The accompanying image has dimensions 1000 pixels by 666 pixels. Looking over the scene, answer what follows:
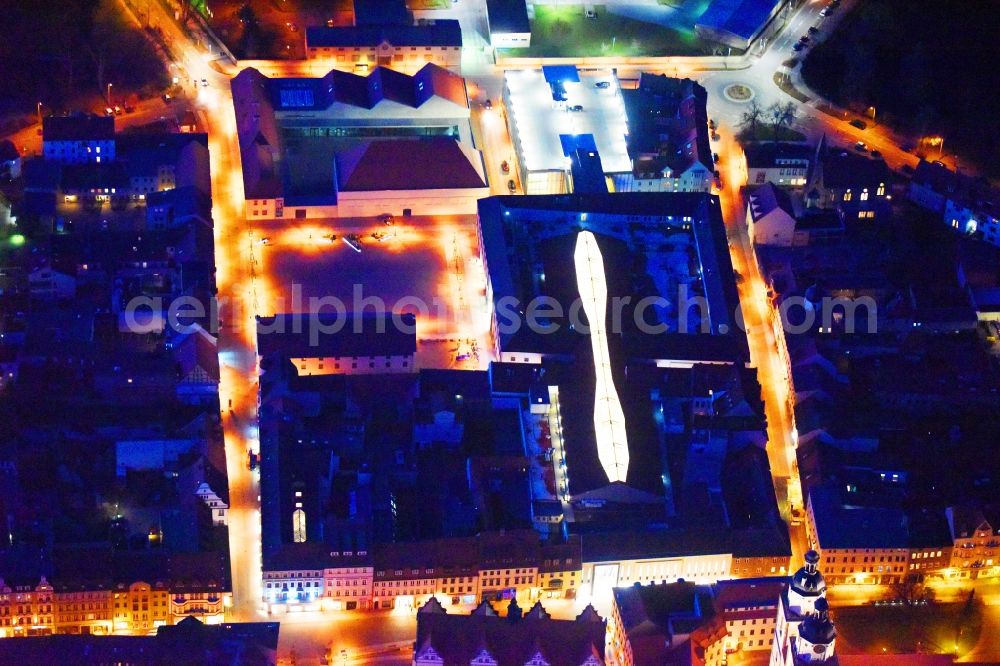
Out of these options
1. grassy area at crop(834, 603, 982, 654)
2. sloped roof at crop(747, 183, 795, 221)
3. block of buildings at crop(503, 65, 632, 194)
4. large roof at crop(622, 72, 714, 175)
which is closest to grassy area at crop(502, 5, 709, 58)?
block of buildings at crop(503, 65, 632, 194)

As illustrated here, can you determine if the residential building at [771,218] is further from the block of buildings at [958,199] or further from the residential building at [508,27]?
the residential building at [508,27]

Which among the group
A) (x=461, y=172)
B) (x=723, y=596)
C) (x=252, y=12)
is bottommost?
(x=723, y=596)

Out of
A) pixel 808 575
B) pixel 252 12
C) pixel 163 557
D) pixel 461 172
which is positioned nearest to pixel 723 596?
pixel 808 575

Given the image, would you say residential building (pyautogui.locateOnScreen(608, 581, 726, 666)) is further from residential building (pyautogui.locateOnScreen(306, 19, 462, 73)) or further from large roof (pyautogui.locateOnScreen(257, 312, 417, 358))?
residential building (pyautogui.locateOnScreen(306, 19, 462, 73))

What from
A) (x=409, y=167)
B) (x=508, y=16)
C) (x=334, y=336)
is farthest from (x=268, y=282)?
(x=508, y=16)

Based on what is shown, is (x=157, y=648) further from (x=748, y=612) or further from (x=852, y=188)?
(x=852, y=188)

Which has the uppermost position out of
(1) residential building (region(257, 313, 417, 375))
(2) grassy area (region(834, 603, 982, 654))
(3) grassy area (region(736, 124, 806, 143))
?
(3) grassy area (region(736, 124, 806, 143))

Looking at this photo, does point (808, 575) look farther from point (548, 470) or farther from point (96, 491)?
point (96, 491)
